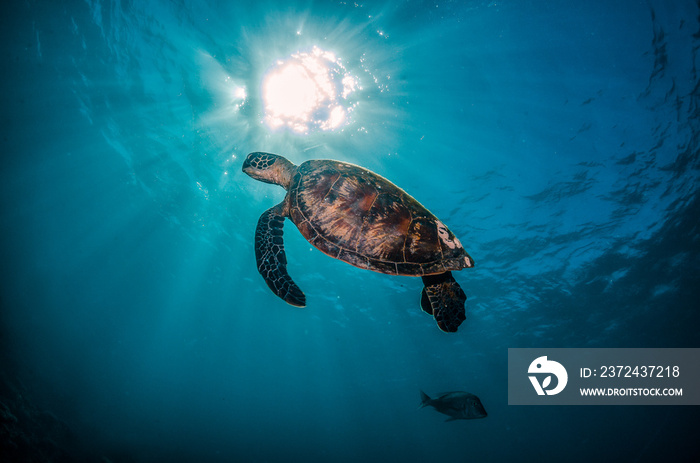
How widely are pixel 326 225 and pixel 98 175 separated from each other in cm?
2495

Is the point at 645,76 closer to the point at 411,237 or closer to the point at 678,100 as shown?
the point at 678,100

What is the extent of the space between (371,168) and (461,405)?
9.55 m

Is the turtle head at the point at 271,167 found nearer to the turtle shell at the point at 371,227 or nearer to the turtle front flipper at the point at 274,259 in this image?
the turtle front flipper at the point at 274,259

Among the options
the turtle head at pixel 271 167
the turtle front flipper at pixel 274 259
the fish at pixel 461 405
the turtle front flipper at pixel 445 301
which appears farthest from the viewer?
the fish at pixel 461 405

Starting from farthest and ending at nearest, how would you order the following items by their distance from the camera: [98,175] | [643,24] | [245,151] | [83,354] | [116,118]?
[83,354]
[98,175]
[116,118]
[245,151]
[643,24]

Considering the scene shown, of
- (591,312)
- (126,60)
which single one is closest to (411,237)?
(126,60)

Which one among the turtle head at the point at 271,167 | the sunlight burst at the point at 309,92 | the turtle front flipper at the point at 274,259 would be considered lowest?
the turtle front flipper at the point at 274,259

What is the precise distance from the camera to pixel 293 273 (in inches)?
788

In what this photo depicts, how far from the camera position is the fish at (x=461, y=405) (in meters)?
7.59

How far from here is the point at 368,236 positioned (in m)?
3.49

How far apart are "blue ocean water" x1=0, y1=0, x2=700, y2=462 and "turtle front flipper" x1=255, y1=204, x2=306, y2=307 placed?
6.56 metres

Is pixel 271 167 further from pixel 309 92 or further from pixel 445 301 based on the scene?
pixel 309 92

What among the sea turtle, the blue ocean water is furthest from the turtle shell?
the blue ocean water

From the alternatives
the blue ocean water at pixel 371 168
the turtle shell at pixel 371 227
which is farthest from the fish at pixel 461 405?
the blue ocean water at pixel 371 168
